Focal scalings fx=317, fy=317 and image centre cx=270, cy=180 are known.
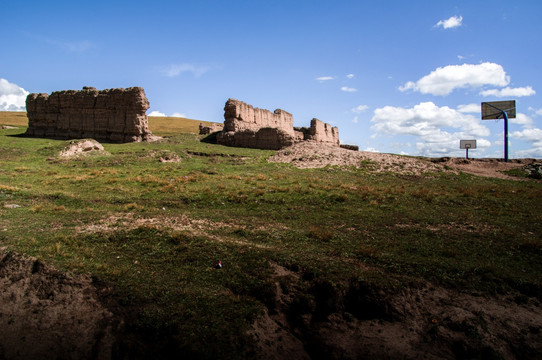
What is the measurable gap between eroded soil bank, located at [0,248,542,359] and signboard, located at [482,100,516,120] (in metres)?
38.9

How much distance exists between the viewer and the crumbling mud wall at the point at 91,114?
3572 cm

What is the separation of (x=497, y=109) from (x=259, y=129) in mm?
28435

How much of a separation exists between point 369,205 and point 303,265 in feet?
23.5

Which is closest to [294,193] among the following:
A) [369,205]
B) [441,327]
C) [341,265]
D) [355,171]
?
[369,205]

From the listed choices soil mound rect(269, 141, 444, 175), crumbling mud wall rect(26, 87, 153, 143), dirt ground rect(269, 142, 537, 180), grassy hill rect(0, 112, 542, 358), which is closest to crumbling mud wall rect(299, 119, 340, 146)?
dirt ground rect(269, 142, 537, 180)

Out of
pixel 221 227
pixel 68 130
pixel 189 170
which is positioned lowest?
pixel 221 227

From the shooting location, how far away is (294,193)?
51.0ft

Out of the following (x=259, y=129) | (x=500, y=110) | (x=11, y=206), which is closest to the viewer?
(x=11, y=206)

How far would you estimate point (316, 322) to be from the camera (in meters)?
6.48

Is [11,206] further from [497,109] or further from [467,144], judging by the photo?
[497,109]

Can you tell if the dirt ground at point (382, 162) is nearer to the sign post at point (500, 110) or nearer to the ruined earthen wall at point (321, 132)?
the sign post at point (500, 110)

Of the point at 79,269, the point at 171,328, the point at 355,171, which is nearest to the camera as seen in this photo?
the point at 171,328

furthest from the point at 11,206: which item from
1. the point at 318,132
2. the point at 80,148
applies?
the point at 318,132

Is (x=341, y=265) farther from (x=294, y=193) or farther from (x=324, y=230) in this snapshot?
(x=294, y=193)
